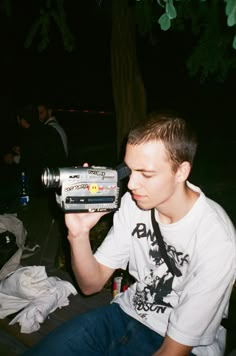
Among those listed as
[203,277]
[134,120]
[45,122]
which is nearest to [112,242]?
[203,277]

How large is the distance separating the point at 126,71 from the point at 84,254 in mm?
3314

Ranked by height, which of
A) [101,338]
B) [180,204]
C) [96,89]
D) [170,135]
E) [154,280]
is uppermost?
[170,135]

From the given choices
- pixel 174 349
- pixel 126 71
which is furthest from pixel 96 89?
pixel 174 349

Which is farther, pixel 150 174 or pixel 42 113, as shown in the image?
pixel 42 113

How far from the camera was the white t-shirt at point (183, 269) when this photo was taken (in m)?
1.85

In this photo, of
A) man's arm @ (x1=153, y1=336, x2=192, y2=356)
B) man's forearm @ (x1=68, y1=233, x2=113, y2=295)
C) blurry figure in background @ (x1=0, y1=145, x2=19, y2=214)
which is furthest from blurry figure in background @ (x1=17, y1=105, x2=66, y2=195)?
man's arm @ (x1=153, y1=336, x2=192, y2=356)

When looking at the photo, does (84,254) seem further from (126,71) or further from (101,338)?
(126,71)

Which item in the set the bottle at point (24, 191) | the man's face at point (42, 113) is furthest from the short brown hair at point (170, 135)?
the bottle at point (24, 191)

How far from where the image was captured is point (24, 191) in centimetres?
668

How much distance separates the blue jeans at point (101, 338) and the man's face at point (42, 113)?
425 centimetres

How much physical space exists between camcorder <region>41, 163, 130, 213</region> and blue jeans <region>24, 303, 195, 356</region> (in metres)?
0.83

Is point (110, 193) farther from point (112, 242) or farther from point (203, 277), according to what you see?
point (203, 277)

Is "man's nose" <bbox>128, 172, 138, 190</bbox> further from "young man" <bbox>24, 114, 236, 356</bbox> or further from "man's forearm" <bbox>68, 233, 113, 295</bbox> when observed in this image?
"man's forearm" <bbox>68, 233, 113, 295</bbox>

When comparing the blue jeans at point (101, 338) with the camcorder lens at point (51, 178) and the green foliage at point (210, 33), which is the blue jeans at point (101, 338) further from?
the green foliage at point (210, 33)
